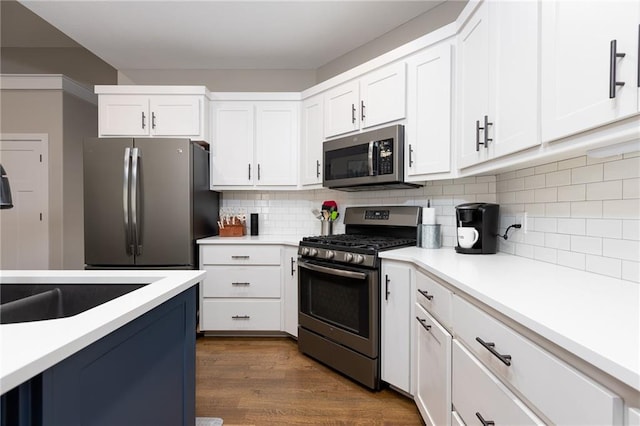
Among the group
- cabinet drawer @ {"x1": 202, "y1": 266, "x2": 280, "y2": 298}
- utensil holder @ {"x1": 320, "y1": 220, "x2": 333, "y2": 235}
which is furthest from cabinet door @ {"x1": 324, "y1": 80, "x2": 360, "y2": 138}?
cabinet drawer @ {"x1": 202, "y1": 266, "x2": 280, "y2": 298}

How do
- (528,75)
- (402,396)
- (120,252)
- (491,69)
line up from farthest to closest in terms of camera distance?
(120,252) → (402,396) → (491,69) → (528,75)

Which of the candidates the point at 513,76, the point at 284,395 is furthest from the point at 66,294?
the point at 513,76

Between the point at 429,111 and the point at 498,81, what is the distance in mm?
675

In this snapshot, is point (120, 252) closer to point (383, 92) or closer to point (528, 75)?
point (383, 92)

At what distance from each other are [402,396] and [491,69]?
1966 mm

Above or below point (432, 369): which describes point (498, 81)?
above

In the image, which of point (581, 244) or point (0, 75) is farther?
point (0, 75)

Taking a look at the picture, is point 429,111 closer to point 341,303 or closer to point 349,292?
point 349,292

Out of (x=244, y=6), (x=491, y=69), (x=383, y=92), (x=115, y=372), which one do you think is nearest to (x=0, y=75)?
(x=244, y=6)

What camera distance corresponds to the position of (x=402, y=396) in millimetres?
2125

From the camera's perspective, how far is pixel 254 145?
3.31m

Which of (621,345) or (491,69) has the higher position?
(491,69)

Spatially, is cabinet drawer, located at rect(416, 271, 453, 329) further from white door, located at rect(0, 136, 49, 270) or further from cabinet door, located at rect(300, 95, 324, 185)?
white door, located at rect(0, 136, 49, 270)

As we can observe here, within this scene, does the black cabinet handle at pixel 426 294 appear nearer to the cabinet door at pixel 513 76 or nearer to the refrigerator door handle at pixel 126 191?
the cabinet door at pixel 513 76
